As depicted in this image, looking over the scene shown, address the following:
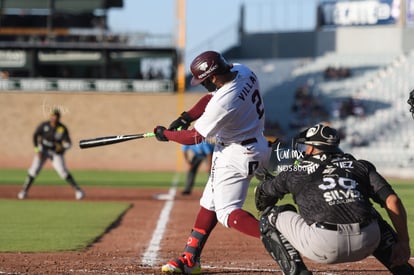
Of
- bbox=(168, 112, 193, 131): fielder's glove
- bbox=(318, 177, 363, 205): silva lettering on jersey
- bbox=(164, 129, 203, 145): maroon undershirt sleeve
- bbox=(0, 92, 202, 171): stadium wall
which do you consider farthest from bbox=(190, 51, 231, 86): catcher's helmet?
bbox=(0, 92, 202, 171): stadium wall

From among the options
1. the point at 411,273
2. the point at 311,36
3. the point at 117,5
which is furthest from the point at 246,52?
the point at 411,273

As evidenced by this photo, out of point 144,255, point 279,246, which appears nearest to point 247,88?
point 279,246

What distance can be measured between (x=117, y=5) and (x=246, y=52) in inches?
418

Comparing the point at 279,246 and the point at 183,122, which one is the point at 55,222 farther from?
the point at 279,246

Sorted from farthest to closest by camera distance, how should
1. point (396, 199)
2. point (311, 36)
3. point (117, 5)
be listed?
point (311, 36) → point (117, 5) → point (396, 199)

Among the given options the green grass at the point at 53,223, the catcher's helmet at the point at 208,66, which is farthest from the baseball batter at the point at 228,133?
the green grass at the point at 53,223

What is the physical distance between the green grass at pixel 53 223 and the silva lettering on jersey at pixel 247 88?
3693 mm

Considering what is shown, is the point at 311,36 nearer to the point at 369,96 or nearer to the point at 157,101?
the point at 369,96

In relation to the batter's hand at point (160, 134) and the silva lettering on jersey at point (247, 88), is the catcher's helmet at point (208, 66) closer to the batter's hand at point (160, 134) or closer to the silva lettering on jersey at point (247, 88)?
the silva lettering on jersey at point (247, 88)

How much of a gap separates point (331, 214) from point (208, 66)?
2.03 meters

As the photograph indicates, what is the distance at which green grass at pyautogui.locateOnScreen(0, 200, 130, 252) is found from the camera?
1107 cm

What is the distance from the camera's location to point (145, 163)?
41.6m

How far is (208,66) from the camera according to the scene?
25.9ft

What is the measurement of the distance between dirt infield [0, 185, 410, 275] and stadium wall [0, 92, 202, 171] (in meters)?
26.0
